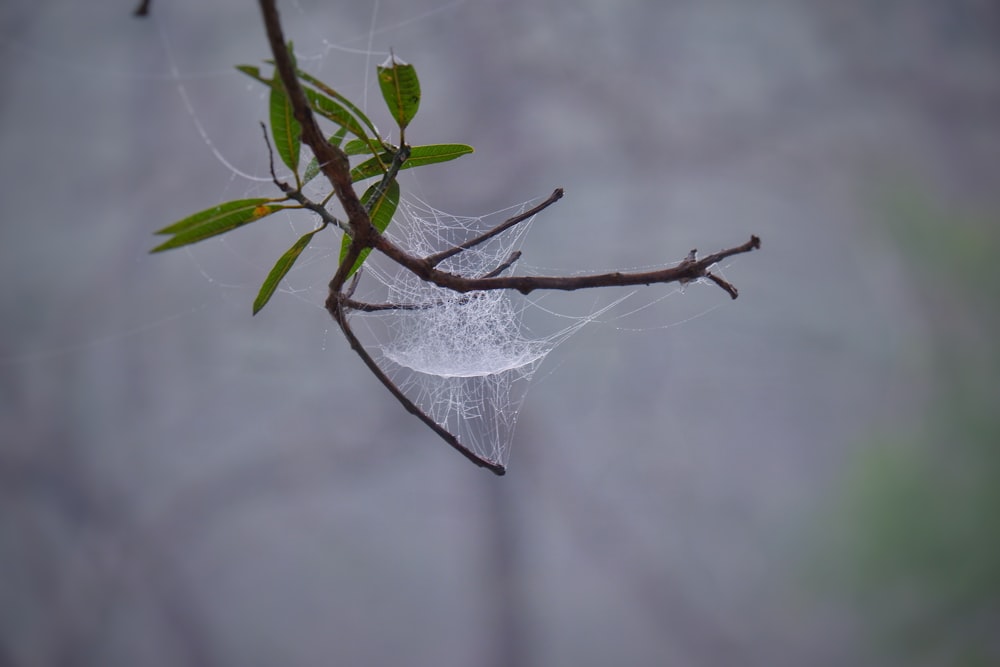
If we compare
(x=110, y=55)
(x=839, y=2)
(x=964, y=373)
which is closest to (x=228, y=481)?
(x=110, y=55)

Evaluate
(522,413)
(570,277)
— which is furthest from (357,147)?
(522,413)

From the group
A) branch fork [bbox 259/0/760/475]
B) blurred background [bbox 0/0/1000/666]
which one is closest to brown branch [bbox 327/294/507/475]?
branch fork [bbox 259/0/760/475]

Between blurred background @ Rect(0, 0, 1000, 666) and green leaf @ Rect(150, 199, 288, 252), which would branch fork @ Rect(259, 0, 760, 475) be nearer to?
green leaf @ Rect(150, 199, 288, 252)

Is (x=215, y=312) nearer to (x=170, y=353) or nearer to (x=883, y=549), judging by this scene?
(x=170, y=353)

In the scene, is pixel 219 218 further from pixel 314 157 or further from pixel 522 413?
pixel 522 413

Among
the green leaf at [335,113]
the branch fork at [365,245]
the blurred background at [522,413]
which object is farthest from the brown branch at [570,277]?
the blurred background at [522,413]
